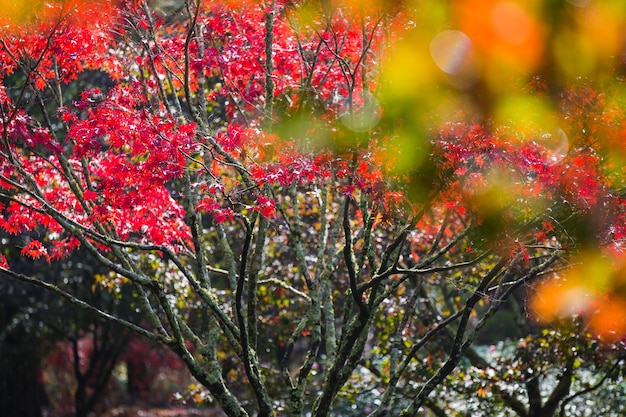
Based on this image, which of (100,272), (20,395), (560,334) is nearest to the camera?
(560,334)

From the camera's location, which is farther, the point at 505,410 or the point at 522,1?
the point at 505,410

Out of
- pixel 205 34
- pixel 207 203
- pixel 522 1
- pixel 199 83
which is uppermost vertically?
pixel 522 1

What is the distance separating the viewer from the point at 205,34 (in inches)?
333

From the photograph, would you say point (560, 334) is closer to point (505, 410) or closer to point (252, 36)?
point (505, 410)

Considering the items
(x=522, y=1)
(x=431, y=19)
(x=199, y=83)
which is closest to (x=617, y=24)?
(x=522, y=1)

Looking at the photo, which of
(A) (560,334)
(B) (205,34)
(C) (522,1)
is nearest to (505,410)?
(A) (560,334)

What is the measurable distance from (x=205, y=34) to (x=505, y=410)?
7.05 m

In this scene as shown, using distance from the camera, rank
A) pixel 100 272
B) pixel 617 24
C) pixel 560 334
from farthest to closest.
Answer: pixel 100 272 → pixel 560 334 → pixel 617 24

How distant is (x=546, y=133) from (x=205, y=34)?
12.9 feet

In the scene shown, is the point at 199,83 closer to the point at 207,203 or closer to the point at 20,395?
the point at 207,203

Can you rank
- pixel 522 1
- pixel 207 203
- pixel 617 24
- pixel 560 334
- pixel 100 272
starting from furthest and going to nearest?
1. pixel 100 272
2. pixel 560 334
3. pixel 522 1
4. pixel 617 24
5. pixel 207 203

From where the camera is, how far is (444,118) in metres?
6.90

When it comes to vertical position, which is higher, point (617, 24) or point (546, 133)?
point (617, 24)

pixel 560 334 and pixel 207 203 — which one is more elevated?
pixel 560 334
